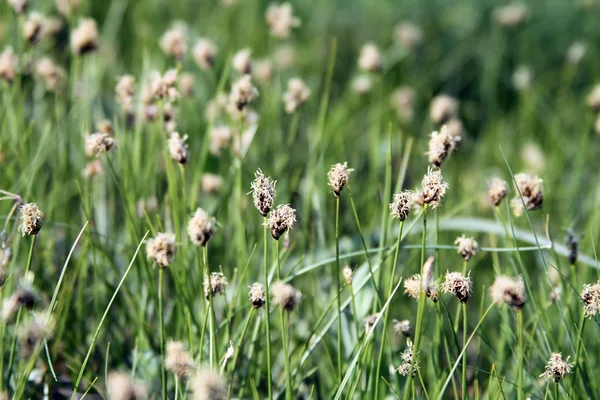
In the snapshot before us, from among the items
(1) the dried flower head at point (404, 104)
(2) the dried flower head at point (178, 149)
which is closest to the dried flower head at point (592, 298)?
(2) the dried flower head at point (178, 149)

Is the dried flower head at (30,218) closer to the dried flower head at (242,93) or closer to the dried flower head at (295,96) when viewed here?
the dried flower head at (242,93)

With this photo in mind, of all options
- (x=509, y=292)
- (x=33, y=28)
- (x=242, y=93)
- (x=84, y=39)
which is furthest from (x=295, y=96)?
(x=509, y=292)

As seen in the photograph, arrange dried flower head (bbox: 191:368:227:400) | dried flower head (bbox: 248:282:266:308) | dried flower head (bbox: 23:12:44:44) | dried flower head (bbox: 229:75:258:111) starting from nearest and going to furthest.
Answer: dried flower head (bbox: 191:368:227:400) → dried flower head (bbox: 248:282:266:308) → dried flower head (bbox: 229:75:258:111) → dried flower head (bbox: 23:12:44:44)

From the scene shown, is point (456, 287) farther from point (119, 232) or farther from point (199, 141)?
point (199, 141)

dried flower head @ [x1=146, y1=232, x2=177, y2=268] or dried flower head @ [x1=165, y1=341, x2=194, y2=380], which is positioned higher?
dried flower head @ [x1=146, y1=232, x2=177, y2=268]

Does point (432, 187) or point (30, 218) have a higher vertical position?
point (432, 187)

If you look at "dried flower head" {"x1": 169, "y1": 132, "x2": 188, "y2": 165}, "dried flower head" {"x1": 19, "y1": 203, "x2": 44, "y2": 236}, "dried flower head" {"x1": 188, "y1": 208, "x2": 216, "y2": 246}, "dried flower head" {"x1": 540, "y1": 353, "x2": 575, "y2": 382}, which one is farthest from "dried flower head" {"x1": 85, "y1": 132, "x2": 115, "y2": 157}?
"dried flower head" {"x1": 540, "y1": 353, "x2": 575, "y2": 382}

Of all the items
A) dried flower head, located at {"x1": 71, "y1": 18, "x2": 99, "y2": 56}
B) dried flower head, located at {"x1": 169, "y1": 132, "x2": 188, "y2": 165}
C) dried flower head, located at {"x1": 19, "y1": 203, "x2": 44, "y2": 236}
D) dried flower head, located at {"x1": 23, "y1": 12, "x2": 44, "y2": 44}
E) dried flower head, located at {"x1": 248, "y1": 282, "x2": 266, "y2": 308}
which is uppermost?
dried flower head, located at {"x1": 71, "y1": 18, "x2": 99, "y2": 56}

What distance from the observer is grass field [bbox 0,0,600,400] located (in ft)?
3.61

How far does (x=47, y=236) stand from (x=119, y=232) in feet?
0.85

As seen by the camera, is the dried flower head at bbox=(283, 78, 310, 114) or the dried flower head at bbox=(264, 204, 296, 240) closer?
the dried flower head at bbox=(264, 204, 296, 240)

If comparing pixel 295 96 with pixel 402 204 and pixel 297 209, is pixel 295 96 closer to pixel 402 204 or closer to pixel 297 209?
pixel 297 209

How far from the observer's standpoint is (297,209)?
81.5 inches

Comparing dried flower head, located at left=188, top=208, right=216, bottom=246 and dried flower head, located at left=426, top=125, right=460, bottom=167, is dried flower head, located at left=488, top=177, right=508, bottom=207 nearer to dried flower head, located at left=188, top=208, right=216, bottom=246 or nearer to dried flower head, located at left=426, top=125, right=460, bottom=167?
dried flower head, located at left=426, top=125, right=460, bottom=167
